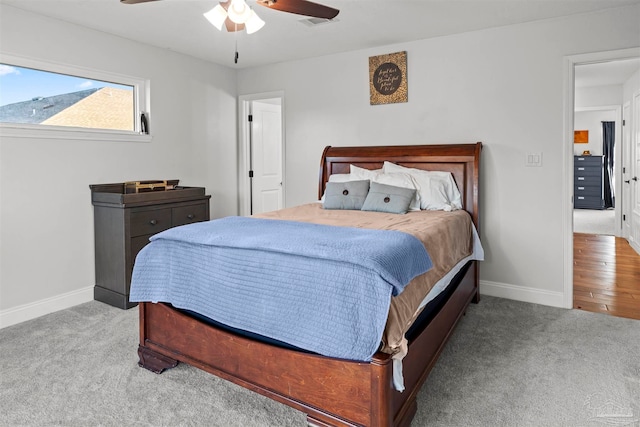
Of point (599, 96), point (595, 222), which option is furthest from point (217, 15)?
point (595, 222)

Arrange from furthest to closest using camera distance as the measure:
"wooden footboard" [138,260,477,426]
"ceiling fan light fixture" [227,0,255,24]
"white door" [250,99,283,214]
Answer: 1. "white door" [250,99,283,214]
2. "ceiling fan light fixture" [227,0,255,24]
3. "wooden footboard" [138,260,477,426]

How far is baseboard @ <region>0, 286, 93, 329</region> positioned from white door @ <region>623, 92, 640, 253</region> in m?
6.25

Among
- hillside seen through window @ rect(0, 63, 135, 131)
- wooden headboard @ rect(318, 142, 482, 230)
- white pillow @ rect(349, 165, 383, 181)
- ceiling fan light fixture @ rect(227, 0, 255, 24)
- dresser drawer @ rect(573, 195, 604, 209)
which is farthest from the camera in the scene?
dresser drawer @ rect(573, 195, 604, 209)

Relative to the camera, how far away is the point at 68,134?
3.50 m

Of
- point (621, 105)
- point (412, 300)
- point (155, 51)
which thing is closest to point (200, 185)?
point (155, 51)

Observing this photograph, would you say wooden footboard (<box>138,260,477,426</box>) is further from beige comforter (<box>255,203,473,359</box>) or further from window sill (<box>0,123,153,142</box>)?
window sill (<box>0,123,153,142</box>)

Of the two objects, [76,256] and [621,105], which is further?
[621,105]

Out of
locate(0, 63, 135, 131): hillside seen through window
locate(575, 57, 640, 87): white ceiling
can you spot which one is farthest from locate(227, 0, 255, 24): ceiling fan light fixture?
locate(575, 57, 640, 87): white ceiling

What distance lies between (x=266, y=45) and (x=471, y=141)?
7.18 feet

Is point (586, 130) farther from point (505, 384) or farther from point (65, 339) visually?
point (65, 339)

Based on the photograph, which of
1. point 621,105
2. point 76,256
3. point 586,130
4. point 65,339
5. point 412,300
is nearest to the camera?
point 412,300

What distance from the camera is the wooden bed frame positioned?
167 cm

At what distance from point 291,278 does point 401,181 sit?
2076 millimetres

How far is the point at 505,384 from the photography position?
7.39 feet
